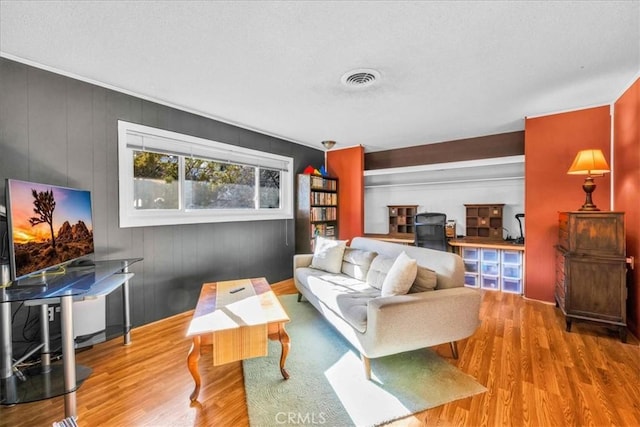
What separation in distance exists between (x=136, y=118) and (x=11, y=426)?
8.10ft

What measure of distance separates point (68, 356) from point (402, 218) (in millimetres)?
4720

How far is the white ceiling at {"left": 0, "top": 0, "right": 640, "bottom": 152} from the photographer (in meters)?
Result: 1.61

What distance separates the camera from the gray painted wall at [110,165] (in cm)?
214

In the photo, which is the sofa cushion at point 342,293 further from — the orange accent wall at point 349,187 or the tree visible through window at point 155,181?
the orange accent wall at point 349,187

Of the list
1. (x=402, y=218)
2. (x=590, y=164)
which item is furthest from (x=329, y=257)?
(x=590, y=164)

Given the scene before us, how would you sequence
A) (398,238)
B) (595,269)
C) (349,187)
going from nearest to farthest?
(595,269)
(398,238)
(349,187)

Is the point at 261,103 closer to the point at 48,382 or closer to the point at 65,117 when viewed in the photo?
the point at 65,117

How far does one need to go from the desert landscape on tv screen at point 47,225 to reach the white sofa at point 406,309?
203 cm

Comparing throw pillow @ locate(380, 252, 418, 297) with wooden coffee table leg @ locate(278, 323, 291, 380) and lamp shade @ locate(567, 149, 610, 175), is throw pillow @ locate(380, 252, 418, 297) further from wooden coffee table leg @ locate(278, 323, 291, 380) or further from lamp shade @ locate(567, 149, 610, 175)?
lamp shade @ locate(567, 149, 610, 175)

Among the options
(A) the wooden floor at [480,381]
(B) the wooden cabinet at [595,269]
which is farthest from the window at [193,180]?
(B) the wooden cabinet at [595,269]

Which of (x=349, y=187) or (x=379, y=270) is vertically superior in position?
(x=349, y=187)

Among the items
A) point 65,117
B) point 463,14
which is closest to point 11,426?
point 65,117

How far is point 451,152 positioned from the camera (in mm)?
4520

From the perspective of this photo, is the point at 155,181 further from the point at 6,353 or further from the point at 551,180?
the point at 551,180
